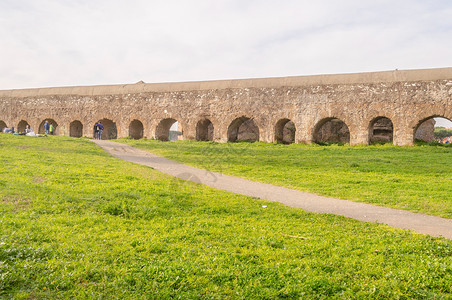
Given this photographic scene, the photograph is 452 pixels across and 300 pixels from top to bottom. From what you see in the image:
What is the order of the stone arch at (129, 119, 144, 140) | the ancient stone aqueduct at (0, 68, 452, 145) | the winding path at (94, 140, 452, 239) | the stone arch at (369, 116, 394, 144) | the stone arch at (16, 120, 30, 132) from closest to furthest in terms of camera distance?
the winding path at (94, 140, 452, 239) → the ancient stone aqueduct at (0, 68, 452, 145) → the stone arch at (369, 116, 394, 144) → the stone arch at (129, 119, 144, 140) → the stone arch at (16, 120, 30, 132)

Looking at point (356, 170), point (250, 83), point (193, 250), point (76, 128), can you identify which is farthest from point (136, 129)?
point (193, 250)

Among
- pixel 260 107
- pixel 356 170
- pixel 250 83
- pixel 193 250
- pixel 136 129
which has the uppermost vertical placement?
pixel 250 83

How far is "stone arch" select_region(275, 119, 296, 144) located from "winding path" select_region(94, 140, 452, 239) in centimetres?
951

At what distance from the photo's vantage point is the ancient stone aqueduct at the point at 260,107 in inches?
674

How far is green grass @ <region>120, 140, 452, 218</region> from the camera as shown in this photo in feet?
25.3

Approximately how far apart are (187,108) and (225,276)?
18477mm

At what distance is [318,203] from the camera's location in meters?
7.29

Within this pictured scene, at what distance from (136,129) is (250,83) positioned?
8.47 m

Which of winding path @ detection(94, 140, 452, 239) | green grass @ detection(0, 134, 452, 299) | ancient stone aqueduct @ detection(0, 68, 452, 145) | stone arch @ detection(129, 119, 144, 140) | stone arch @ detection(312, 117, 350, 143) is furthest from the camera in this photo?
stone arch @ detection(129, 119, 144, 140)

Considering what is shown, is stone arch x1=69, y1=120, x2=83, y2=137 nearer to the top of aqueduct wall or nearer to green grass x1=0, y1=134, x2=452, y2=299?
the top of aqueduct wall

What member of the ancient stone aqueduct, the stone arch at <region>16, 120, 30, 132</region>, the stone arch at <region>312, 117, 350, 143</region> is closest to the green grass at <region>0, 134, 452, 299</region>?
the ancient stone aqueduct

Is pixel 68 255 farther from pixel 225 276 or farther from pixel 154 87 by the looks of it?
pixel 154 87

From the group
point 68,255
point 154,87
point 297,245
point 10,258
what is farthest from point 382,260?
point 154,87

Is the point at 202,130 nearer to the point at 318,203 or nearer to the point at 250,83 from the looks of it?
the point at 250,83
